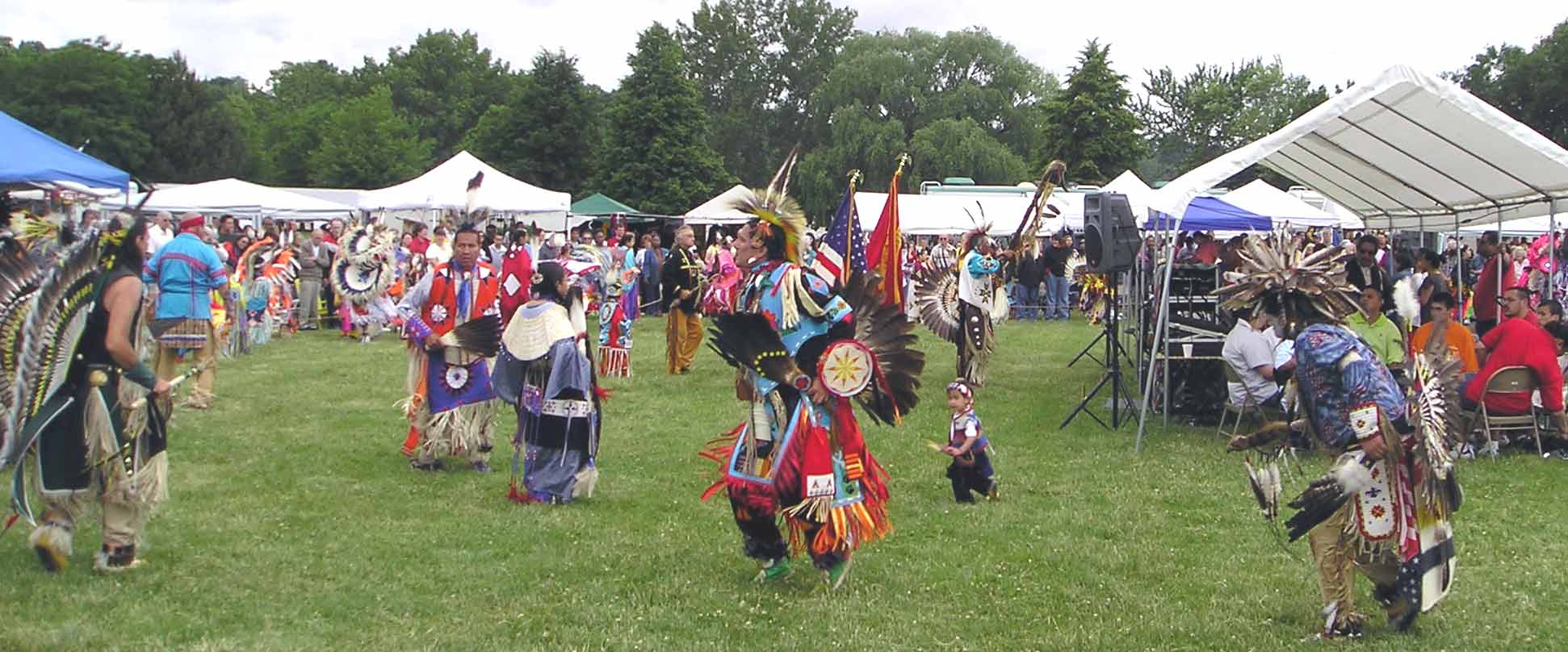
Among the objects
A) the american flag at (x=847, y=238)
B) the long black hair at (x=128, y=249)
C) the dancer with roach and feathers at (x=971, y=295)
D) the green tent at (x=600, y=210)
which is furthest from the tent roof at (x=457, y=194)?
the long black hair at (x=128, y=249)

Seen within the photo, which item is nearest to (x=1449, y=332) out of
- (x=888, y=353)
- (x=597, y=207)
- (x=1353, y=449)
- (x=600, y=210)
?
(x=1353, y=449)

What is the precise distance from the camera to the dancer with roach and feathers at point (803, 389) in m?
5.00

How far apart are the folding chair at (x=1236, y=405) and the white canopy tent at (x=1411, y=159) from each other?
56cm

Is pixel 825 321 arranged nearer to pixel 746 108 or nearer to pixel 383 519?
pixel 383 519

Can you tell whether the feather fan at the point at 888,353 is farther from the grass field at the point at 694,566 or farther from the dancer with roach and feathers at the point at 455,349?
the dancer with roach and feathers at the point at 455,349

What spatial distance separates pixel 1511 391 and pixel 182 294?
9.12 meters

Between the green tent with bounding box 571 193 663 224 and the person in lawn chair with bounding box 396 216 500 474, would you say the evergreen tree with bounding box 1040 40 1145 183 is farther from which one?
the person in lawn chair with bounding box 396 216 500 474

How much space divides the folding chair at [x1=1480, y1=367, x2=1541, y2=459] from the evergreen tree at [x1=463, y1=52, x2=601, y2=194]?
38120 mm

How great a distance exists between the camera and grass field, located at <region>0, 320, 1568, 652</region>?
15.3ft

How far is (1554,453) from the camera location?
8.46m

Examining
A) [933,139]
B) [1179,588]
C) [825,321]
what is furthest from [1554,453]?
[933,139]

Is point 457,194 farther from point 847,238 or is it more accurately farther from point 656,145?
point 656,145

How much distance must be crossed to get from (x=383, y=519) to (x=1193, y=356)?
605 centimetres

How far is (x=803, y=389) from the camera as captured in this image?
499cm
